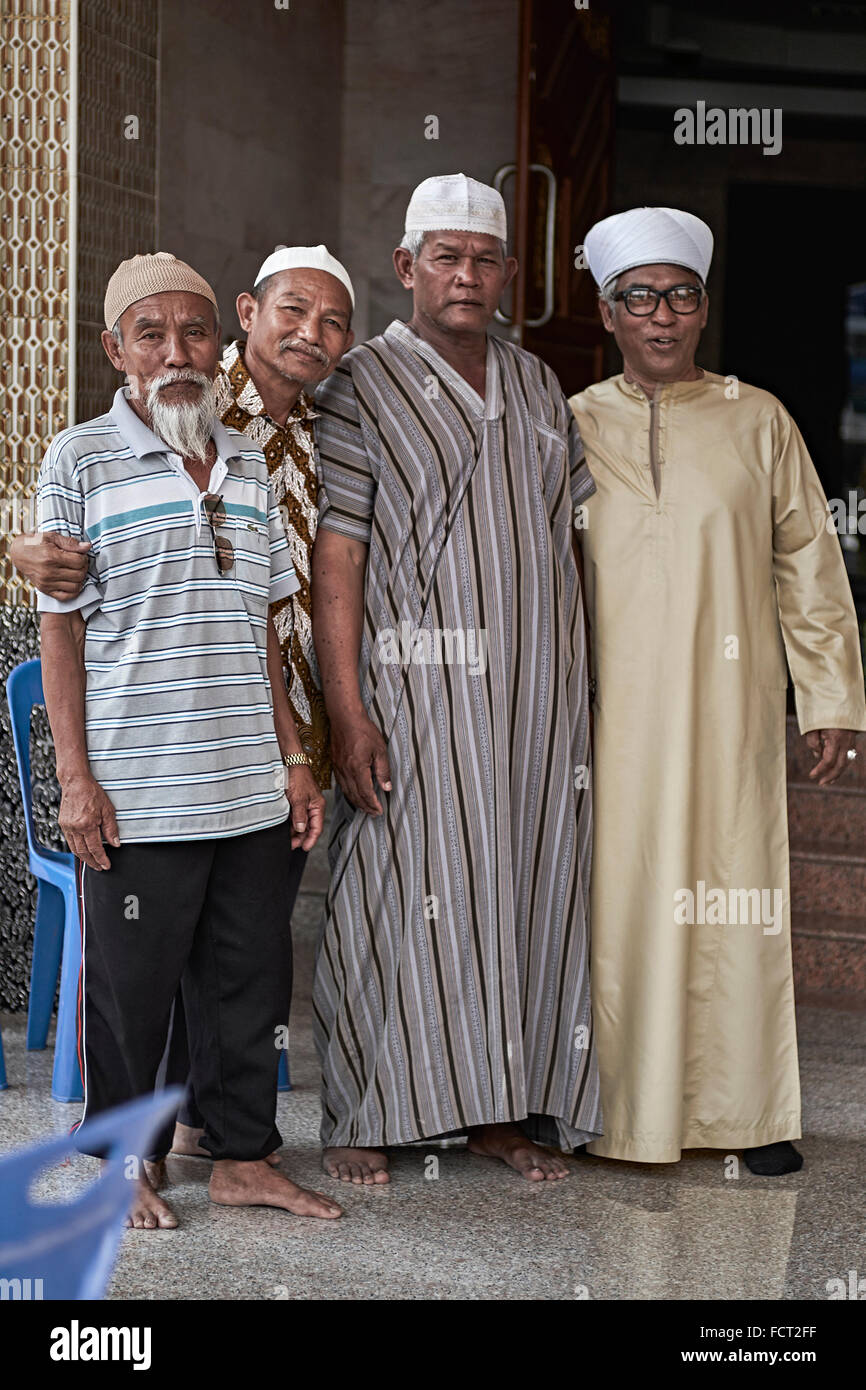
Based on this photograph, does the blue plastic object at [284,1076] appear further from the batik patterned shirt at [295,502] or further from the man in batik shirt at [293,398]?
the batik patterned shirt at [295,502]

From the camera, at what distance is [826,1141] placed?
10.4 ft

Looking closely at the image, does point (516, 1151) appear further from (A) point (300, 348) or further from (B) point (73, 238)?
(B) point (73, 238)

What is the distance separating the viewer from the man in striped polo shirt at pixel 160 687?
95.9 inches

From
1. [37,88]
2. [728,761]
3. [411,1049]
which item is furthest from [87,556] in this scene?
[37,88]

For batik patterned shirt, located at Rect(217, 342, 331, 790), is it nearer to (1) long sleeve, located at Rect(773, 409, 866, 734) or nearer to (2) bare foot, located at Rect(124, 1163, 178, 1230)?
(2) bare foot, located at Rect(124, 1163, 178, 1230)

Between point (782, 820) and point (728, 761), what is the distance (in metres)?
0.18

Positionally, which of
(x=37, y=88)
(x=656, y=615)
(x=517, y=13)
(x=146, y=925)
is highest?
(x=517, y=13)

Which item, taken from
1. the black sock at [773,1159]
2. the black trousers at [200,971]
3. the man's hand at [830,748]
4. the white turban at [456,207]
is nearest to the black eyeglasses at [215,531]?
the black trousers at [200,971]

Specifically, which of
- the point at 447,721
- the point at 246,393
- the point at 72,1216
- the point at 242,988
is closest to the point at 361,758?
the point at 447,721

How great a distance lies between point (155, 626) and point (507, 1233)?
3.79 ft

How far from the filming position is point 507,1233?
8.57 ft

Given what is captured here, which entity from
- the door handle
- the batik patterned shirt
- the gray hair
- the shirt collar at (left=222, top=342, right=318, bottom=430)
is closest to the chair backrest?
the batik patterned shirt
